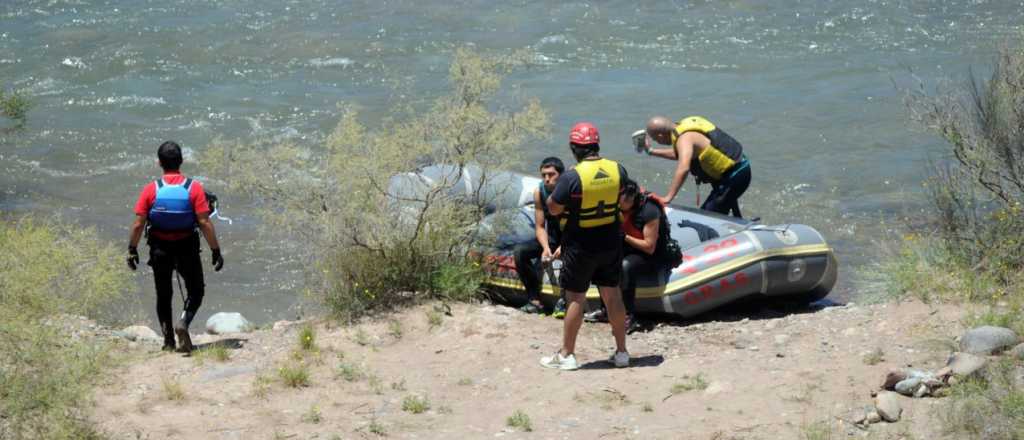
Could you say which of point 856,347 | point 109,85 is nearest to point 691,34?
point 109,85

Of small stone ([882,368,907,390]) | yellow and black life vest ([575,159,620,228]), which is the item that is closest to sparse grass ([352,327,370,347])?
yellow and black life vest ([575,159,620,228])

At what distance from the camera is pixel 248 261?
42.3ft

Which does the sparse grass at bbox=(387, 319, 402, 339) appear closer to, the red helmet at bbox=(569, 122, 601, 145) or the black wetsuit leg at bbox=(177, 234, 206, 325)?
the black wetsuit leg at bbox=(177, 234, 206, 325)

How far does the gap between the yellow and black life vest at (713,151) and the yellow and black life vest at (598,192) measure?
2.38m

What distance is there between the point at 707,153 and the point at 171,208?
3979 mm

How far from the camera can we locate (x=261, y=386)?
22.9 feet

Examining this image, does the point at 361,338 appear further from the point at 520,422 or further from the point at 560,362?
the point at 520,422

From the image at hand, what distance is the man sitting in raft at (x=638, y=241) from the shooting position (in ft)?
26.3

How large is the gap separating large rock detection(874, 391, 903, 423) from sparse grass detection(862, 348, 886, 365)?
0.64 metres

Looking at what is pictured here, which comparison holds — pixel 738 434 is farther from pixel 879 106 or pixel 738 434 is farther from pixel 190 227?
pixel 879 106

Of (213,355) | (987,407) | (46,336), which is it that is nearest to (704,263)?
(987,407)

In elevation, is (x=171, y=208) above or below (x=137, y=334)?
above

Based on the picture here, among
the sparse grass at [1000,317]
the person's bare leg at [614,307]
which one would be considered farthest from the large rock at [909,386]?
the person's bare leg at [614,307]

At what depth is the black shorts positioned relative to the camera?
7172 mm
